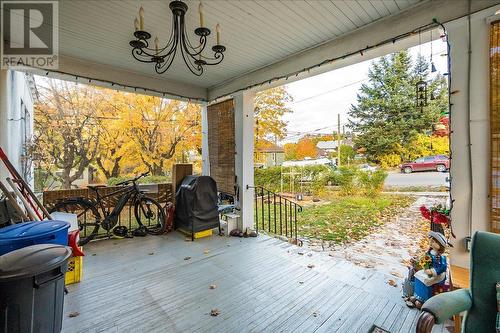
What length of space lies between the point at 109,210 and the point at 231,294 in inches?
119

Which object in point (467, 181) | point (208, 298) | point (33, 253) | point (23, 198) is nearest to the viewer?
point (33, 253)

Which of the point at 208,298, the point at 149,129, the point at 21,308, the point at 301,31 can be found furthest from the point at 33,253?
the point at 149,129

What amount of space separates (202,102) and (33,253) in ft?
13.2

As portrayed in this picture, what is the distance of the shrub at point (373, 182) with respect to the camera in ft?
25.5

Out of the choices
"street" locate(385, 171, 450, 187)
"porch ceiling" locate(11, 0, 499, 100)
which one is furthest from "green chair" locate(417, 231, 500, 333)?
"street" locate(385, 171, 450, 187)

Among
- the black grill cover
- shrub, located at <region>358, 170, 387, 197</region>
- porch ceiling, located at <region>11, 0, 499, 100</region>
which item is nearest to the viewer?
porch ceiling, located at <region>11, 0, 499, 100</region>

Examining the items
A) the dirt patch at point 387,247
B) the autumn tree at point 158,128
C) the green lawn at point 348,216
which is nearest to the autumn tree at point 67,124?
the autumn tree at point 158,128

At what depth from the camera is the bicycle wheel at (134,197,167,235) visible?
14.2 ft

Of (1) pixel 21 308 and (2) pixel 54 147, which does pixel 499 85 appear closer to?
(1) pixel 21 308

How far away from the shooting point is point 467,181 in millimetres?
2000

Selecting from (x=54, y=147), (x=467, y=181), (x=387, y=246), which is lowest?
(x=387, y=246)

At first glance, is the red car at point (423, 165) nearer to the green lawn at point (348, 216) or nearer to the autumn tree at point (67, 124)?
the green lawn at point (348, 216)

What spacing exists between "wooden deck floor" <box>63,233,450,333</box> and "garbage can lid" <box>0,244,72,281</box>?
0.77m
